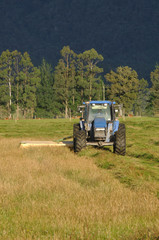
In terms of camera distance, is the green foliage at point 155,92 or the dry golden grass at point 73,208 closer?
the dry golden grass at point 73,208

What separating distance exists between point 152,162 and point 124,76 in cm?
6641

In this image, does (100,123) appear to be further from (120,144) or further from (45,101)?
(45,101)

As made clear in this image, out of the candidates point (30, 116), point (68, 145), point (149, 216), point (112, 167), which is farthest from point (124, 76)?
point (149, 216)

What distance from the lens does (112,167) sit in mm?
10281

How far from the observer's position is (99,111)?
1466 centimetres

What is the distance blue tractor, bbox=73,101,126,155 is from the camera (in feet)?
44.2

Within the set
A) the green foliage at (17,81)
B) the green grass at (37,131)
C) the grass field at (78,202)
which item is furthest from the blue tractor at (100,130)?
the green foliage at (17,81)

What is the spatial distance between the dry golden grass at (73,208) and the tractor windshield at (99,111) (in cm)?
569

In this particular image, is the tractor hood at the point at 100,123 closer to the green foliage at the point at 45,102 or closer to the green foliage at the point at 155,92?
the green foliage at the point at 45,102

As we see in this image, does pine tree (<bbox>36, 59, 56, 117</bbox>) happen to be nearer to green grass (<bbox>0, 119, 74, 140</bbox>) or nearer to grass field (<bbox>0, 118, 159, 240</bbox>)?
green grass (<bbox>0, 119, 74, 140</bbox>)

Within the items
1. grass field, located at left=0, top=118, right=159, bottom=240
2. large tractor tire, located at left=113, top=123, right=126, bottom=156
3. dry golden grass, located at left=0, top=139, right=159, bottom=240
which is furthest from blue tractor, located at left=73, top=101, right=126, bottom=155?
dry golden grass, located at left=0, top=139, right=159, bottom=240

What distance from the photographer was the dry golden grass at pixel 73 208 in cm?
473

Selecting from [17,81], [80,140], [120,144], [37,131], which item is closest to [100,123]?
[80,140]

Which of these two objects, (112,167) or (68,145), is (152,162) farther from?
(68,145)
